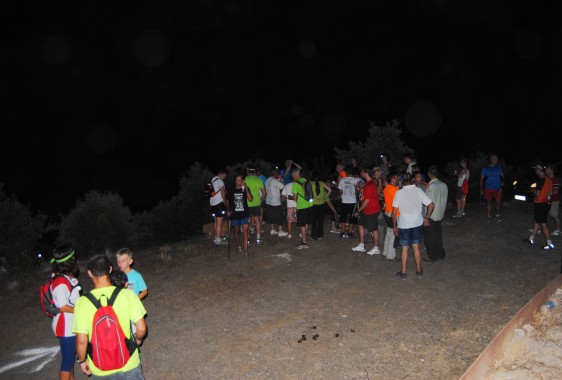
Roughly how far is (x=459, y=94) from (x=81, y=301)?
50307mm

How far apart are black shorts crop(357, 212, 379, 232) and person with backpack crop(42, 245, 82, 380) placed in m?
6.29

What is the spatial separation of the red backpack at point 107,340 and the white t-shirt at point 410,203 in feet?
18.2

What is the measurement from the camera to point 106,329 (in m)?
3.68

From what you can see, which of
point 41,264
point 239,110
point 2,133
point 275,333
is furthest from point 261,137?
point 275,333

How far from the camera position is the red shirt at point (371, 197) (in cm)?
938

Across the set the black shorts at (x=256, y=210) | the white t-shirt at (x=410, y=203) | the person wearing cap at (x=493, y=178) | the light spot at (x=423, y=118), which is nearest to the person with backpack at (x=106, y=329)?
the white t-shirt at (x=410, y=203)

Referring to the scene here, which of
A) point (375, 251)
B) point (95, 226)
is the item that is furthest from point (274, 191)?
point (95, 226)

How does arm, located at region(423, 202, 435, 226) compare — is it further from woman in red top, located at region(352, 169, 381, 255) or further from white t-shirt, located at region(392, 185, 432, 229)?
woman in red top, located at region(352, 169, 381, 255)

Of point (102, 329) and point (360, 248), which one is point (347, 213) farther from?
point (102, 329)

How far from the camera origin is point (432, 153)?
43188 millimetres

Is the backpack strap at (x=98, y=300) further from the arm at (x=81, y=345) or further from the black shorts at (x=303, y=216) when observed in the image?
the black shorts at (x=303, y=216)

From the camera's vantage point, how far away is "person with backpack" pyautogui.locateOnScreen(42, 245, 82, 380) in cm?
465

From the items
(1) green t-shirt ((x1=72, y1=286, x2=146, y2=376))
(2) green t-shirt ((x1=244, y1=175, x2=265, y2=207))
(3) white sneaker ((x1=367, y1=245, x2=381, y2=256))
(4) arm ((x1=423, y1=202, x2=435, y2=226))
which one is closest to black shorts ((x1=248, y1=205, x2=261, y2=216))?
(2) green t-shirt ((x1=244, y1=175, x2=265, y2=207))

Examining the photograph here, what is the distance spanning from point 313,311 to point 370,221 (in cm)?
317
